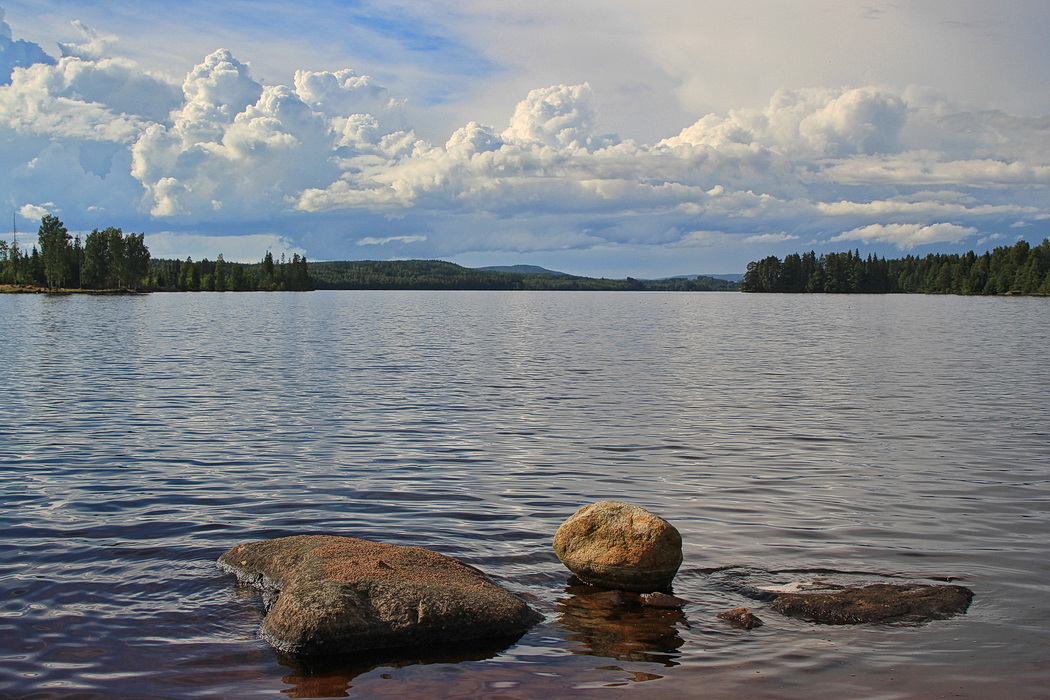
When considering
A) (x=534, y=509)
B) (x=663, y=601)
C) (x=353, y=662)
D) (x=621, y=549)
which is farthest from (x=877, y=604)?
(x=534, y=509)

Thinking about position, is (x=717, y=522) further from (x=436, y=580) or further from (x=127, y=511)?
(x=127, y=511)

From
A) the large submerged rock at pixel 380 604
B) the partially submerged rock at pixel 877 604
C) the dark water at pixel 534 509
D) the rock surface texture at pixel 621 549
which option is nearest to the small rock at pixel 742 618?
the dark water at pixel 534 509

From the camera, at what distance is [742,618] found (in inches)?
488

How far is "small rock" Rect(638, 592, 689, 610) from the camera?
13102 mm

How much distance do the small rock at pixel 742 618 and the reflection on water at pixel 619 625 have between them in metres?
0.65

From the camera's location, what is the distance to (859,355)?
59875 millimetres

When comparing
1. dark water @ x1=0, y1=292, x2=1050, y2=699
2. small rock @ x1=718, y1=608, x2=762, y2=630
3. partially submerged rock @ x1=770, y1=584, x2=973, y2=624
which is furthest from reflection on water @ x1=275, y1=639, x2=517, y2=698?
partially submerged rock @ x1=770, y1=584, x2=973, y2=624

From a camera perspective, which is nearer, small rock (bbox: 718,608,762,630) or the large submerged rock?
the large submerged rock

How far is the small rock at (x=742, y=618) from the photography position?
1224 centimetres

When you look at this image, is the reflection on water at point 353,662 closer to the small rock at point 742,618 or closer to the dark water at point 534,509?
the dark water at point 534,509

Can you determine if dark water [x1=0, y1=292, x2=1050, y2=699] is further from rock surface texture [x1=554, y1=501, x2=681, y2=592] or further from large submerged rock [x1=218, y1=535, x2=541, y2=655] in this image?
rock surface texture [x1=554, y1=501, x2=681, y2=592]

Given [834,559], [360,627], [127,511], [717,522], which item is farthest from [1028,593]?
[127,511]

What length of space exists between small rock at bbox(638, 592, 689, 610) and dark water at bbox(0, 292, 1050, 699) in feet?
0.69

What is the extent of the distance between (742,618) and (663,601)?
1301 mm
